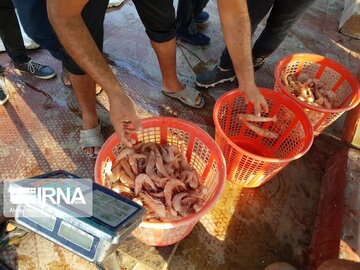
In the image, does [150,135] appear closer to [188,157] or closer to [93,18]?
[188,157]

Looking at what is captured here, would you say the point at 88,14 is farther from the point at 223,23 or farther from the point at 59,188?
the point at 59,188

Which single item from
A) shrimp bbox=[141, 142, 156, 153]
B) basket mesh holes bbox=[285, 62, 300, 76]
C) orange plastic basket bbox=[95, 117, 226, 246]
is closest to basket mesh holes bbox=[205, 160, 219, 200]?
orange plastic basket bbox=[95, 117, 226, 246]

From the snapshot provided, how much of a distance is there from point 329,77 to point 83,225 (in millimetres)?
2803

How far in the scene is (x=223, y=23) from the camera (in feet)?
6.51

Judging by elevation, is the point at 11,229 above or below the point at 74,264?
above

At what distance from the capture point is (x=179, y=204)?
186 cm

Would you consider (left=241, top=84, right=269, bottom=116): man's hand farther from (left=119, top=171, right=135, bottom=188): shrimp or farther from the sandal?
the sandal

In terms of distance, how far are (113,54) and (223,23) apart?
1692mm

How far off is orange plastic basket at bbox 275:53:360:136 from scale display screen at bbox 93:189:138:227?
6.42 feet

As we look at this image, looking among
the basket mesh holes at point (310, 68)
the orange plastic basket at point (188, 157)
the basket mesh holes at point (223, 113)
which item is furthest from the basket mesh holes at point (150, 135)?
the basket mesh holes at point (310, 68)

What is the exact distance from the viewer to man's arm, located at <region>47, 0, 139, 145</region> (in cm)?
142

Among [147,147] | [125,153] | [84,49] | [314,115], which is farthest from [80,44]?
[314,115]

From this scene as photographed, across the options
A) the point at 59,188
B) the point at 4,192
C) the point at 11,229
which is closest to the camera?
the point at 59,188

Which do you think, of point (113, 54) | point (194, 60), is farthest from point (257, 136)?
point (113, 54)
